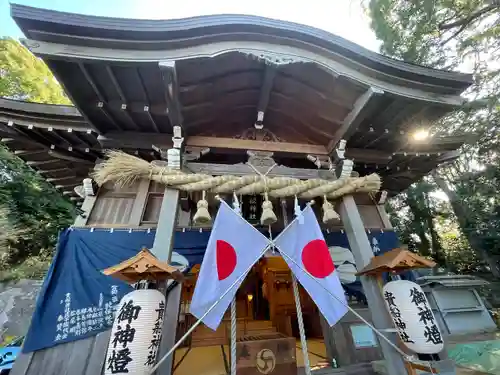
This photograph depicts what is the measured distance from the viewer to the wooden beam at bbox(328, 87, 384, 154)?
3.46 meters

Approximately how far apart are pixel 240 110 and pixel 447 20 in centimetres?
696

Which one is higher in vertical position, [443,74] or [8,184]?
[8,184]

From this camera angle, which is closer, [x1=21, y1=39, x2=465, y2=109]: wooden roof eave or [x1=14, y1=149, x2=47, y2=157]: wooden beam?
[x1=21, y1=39, x2=465, y2=109]: wooden roof eave

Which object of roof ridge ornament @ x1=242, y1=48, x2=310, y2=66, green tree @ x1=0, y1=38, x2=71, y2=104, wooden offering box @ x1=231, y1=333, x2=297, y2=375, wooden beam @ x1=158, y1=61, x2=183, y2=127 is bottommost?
wooden offering box @ x1=231, y1=333, x2=297, y2=375

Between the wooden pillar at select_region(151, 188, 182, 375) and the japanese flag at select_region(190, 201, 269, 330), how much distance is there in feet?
1.64

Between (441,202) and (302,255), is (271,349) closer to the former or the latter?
(302,255)

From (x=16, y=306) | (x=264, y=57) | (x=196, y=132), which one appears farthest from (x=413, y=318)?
(x=16, y=306)

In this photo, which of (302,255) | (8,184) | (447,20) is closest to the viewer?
(302,255)

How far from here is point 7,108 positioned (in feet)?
12.2

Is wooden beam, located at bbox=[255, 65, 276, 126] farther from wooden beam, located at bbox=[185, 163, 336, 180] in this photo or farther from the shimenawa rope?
the shimenawa rope

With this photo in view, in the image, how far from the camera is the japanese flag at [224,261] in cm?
248

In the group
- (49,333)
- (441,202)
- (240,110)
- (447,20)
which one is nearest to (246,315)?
(49,333)

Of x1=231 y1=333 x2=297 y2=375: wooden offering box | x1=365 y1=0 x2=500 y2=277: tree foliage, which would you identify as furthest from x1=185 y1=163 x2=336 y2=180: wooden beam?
x1=365 y1=0 x2=500 y2=277: tree foliage

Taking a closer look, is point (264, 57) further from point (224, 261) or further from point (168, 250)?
point (168, 250)
